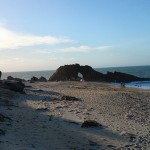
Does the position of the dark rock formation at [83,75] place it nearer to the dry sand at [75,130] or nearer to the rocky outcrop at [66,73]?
the rocky outcrop at [66,73]

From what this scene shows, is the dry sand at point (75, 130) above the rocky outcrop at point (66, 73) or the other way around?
the other way around

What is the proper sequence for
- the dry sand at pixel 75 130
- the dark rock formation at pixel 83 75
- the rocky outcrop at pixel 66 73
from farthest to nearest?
1. the dark rock formation at pixel 83 75
2. the rocky outcrop at pixel 66 73
3. the dry sand at pixel 75 130

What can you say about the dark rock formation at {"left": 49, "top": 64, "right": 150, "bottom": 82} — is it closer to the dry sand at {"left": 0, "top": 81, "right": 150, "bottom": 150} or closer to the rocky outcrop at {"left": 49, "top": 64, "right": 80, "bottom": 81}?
the rocky outcrop at {"left": 49, "top": 64, "right": 80, "bottom": 81}

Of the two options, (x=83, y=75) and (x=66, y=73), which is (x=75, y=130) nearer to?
(x=66, y=73)

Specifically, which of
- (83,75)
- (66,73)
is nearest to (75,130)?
(66,73)

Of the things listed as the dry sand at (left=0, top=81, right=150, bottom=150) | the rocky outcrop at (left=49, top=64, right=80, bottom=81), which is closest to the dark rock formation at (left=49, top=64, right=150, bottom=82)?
the rocky outcrop at (left=49, top=64, right=80, bottom=81)

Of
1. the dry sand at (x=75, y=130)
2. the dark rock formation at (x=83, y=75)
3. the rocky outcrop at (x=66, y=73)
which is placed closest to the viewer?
the dry sand at (x=75, y=130)

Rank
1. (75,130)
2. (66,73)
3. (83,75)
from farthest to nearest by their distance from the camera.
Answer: (83,75)
(66,73)
(75,130)

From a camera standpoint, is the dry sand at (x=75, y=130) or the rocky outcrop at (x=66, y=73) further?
the rocky outcrop at (x=66, y=73)

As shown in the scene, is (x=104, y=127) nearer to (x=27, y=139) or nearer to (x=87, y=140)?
(x=87, y=140)

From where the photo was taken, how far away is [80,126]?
18.9 metres

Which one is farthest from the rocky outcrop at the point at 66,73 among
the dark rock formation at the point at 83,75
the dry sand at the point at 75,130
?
the dry sand at the point at 75,130

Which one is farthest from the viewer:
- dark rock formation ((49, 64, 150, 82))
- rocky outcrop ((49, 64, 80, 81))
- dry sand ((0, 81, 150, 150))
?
dark rock formation ((49, 64, 150, 82))

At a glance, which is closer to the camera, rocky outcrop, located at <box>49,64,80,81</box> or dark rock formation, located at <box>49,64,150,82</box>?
rocky outcrop, located at <box>49,64,80,81</box>
